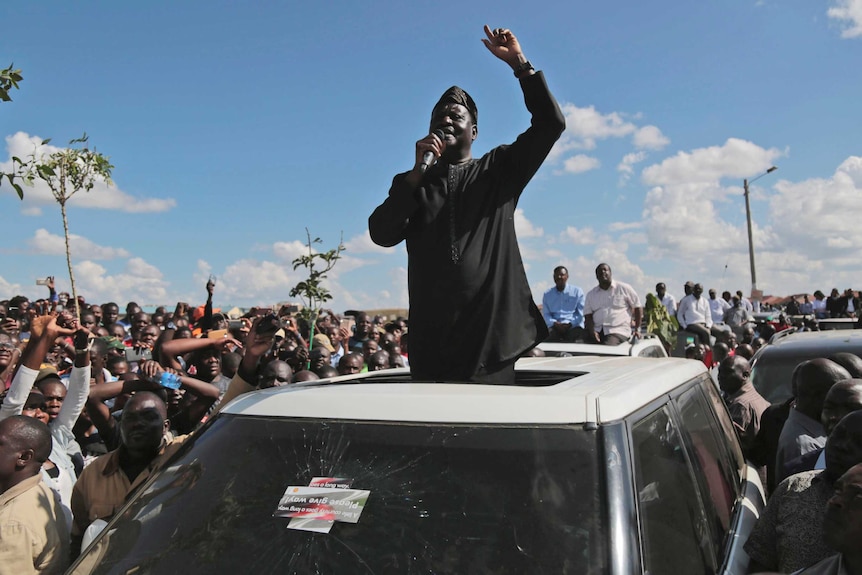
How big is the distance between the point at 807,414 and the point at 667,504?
2317mm

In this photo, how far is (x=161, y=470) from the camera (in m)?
2.54

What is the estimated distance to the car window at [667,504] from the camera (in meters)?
1.96

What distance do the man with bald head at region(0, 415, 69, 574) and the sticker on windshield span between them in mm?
1389

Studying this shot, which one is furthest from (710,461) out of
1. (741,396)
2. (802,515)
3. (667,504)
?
(741,396)

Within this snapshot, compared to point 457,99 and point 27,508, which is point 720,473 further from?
point 27,508

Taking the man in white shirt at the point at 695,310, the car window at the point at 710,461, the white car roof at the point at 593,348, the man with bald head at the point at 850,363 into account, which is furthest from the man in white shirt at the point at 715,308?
the car window at the point at 710,461

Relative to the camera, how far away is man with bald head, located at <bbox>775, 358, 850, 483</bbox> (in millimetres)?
3746

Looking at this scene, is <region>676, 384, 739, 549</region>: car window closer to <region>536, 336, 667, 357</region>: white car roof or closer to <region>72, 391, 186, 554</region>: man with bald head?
<region>72, 391, 186, 554</region>: man with bald head

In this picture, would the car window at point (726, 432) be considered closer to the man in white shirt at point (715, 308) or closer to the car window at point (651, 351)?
the car window at point (651, 351)

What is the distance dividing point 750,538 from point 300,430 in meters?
1.71

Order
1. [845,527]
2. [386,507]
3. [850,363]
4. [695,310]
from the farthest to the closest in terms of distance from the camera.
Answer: [695,310] < [850,363] < [845,527] < [386,507]

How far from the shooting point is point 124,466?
3.63m

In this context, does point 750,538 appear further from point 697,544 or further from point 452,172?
point 452,172

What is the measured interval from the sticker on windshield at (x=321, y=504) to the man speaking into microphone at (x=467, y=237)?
86 centimetres
